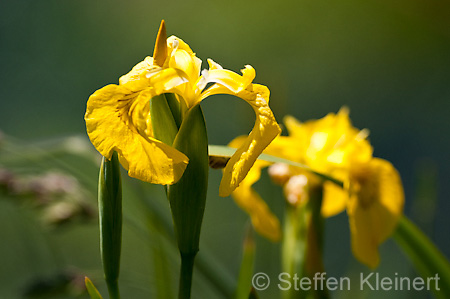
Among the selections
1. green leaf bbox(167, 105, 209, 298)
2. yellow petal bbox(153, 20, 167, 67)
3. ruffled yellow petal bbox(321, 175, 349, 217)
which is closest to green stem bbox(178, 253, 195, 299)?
green leaf bbox(167, 105, 209, 298)

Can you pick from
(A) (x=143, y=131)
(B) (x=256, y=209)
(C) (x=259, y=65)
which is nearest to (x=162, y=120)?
(A) (x=143, y=131)

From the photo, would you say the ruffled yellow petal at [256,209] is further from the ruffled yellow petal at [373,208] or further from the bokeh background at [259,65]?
the bokeh background at [259,65]

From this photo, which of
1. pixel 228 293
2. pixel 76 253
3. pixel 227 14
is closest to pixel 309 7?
pixel 227 14

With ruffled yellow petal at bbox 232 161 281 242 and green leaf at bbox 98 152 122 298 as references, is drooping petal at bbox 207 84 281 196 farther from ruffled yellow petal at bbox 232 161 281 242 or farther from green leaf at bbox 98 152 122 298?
ruffled yellow petal at bbox 232 161 281 242

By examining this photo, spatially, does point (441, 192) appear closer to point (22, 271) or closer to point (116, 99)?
point (22, 271)

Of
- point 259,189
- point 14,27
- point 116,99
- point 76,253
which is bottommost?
point 76,253

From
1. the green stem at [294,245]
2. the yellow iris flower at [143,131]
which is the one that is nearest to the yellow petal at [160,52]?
the yellow iris flower at [143,131]
